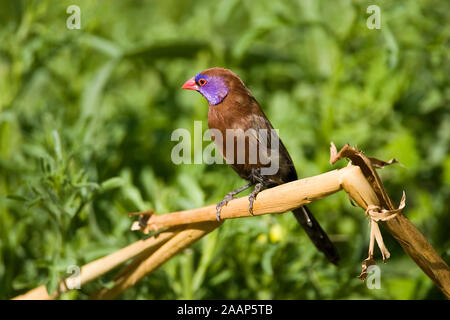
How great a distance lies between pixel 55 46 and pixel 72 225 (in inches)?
42.3

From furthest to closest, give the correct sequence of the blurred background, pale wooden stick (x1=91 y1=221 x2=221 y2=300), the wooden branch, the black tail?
the blurred background
the black tail
pale wooden stick (x1=91 y1=221 x2=221 y2=300)
the wooden branch

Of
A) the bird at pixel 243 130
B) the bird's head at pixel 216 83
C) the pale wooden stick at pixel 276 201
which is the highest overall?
the bird's head at pixel 216 83

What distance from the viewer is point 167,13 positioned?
4.55 meters

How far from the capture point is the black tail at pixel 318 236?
1977 millimetres

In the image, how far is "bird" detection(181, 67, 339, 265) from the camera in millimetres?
1826

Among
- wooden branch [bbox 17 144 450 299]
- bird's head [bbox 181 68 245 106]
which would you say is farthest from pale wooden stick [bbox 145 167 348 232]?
bird's head [bbox 181 68 245 106]

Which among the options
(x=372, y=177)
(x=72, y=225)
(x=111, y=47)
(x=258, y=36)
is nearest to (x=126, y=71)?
(x=111, y=47)

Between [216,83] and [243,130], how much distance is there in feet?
0.59

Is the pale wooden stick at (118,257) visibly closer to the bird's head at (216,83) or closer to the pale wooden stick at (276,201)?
the pale wooden stick at (276,201)

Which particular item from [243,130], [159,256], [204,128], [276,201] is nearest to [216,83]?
[243,130]

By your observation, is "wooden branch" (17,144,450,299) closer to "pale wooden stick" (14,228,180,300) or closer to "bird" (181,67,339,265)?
"pale wooden stick" (14,228,180,300)

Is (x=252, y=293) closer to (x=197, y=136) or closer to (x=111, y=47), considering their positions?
(x=197, y=136)

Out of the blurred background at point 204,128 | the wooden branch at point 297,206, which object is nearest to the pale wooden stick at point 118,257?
the wooden branch at point 297,206

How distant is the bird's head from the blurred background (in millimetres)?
477
